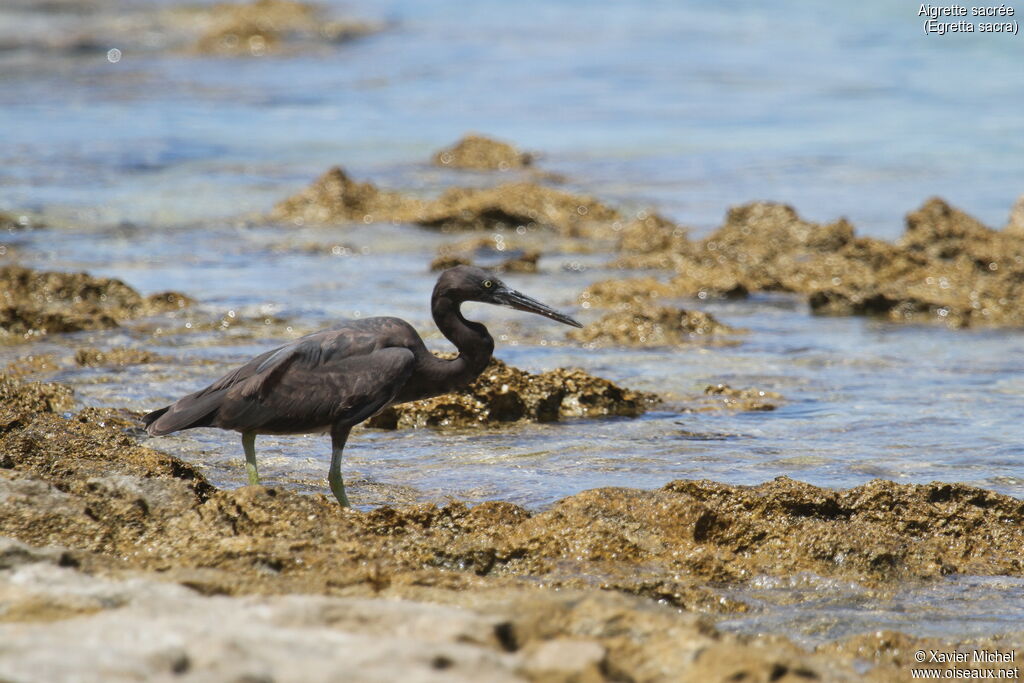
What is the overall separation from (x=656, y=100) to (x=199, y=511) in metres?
21.3

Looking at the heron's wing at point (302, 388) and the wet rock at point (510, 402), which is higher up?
the heron's wing at point (302, 388)

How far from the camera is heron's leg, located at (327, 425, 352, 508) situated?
568 cm

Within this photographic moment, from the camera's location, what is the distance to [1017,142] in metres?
19.9

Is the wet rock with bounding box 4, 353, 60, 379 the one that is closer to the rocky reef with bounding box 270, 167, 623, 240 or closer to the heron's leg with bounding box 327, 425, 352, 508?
the heron's leg with bounding box 327, 425, 352, 508

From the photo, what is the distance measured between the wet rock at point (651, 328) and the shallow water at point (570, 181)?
22 centimetres

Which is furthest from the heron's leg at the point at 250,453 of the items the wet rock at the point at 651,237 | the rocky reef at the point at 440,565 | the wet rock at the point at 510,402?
the wet rock at the point at 651,237

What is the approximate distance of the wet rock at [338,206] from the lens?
46.2ft

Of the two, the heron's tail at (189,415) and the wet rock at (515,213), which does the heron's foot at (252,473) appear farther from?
the wet rock at (515,213)

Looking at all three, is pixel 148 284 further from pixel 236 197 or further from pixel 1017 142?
pixel 1017 142

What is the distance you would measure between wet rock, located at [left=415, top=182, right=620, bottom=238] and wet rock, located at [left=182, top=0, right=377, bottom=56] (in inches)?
750

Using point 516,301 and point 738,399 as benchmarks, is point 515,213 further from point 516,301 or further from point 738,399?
point 516,301

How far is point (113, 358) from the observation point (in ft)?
27.1

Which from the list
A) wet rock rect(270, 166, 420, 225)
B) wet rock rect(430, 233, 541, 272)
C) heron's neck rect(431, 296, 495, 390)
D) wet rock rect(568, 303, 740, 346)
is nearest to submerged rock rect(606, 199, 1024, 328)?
wet rock rect(430, 233, 541, 272)

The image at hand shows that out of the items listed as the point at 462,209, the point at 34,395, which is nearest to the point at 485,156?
the point at 462,209
